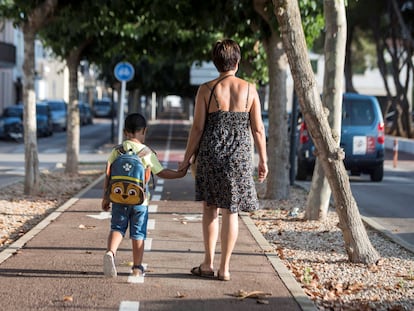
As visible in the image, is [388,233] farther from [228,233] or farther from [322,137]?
[228,233]

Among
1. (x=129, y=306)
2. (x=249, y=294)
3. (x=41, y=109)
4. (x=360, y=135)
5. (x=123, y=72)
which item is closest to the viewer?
(x=129, y=306)

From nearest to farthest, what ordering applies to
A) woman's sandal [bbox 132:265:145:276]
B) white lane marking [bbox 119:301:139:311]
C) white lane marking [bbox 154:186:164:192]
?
white lane marking [bbox 119:301:139:311] < woman's sandal [bbox 132:265:145:276] < white lane marking [bbox 154:186:164:192]

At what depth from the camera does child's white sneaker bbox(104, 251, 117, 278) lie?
679cm

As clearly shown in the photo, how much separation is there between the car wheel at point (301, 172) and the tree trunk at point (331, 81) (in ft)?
26.1

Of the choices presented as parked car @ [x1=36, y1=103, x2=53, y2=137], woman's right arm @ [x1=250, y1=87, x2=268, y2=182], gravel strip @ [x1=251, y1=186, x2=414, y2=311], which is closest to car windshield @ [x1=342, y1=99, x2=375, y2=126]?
gravel strip @ [x1=251, y1=186, x2=414, y2=311]

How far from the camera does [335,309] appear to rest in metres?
6.32

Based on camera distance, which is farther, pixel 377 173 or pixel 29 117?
pixel 377 173

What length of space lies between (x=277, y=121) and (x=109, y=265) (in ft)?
25.8

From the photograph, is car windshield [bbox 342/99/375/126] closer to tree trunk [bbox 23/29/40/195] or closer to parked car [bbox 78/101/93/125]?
tree trunk [bbox 23/29/40/195]

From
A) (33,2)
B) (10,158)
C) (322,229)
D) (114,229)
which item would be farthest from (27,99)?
(10,158)

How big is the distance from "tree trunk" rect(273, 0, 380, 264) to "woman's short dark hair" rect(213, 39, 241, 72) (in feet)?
4.92

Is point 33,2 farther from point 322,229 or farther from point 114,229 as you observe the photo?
point 114,229

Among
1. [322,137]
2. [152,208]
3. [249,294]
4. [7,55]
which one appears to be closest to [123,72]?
[152,208]

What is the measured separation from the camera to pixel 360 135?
1814cm
